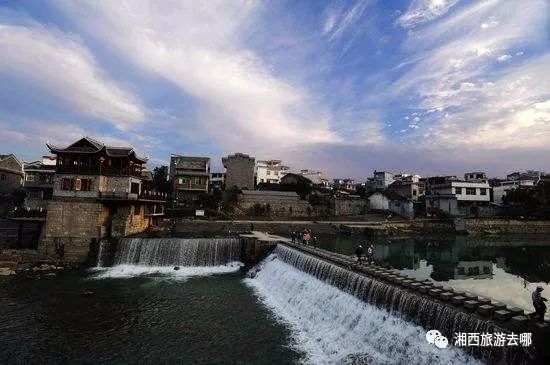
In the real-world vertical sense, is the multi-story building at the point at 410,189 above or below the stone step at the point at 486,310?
above

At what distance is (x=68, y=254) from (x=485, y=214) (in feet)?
290

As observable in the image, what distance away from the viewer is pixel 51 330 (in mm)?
20141

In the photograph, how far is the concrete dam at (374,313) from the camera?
12.5 metres

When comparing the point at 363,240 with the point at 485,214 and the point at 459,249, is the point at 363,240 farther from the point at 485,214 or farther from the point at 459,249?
the point at 485,214

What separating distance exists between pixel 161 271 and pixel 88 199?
43.4 feet

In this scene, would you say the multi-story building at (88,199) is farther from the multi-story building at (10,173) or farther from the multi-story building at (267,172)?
the multi-story building at (267,172)

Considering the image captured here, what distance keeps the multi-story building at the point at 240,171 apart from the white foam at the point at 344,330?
5975 centimetres

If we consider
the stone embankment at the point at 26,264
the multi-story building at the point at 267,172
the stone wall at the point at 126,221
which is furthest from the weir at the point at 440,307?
the multi-story building at the point at 267,172

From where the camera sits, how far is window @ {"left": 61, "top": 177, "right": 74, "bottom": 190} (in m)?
40.3

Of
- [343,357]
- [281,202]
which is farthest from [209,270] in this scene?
[281,202]

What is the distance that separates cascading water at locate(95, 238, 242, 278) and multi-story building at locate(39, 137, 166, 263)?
3165mm

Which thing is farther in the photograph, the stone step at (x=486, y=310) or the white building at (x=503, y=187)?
the white building at (x=503, y=187)

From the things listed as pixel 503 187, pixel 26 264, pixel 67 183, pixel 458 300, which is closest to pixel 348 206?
pixel 503 187

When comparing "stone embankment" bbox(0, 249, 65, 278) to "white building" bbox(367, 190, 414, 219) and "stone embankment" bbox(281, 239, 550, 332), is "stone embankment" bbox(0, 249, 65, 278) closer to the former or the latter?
"stone embankment" bbox(281, 239, 550, 332)
